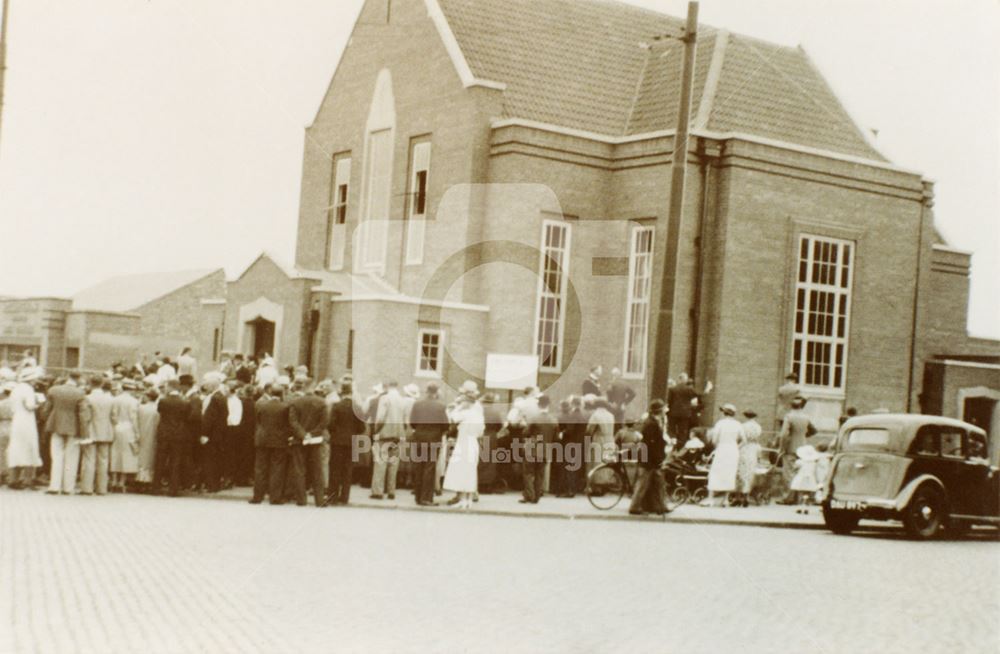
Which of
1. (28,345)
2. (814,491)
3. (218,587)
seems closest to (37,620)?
(218,587)

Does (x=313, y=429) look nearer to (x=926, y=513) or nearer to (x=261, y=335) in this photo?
(x=926, y=513)

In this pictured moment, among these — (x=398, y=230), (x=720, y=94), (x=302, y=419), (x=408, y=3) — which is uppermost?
(x=408, y=3)

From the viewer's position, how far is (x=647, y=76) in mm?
33188

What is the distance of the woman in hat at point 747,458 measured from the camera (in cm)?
2228

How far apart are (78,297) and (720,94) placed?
1819 inches

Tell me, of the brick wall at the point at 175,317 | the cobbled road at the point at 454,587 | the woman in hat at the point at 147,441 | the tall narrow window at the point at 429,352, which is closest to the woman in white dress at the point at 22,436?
the woman in hat at the point at 147,441

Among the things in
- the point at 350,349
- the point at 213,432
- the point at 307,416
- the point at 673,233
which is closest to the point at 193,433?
the point at 213,432

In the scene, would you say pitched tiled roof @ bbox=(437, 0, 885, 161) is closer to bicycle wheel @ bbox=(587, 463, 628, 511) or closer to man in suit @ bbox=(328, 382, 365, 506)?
bicycle wheel @ bbox=(587, 463, 628, 511)

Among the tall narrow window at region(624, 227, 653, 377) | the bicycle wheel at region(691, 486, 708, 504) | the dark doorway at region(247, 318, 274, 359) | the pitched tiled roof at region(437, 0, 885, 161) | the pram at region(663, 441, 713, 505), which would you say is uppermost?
the pitched tiled roof at region(437, 0, 885, 161)

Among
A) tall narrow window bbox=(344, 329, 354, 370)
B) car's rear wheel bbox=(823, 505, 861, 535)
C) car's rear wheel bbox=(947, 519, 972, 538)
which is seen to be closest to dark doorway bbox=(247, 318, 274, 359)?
tall narrow window bbox=(344, 329, 354, 370)

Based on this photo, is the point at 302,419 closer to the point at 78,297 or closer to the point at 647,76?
the point at 647,76

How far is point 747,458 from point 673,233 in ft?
16.7

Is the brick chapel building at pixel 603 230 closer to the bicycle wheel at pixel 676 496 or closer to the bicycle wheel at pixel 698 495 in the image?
the bicycle wheel at pixel 698 495

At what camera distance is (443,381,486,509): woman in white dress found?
20547 mm
